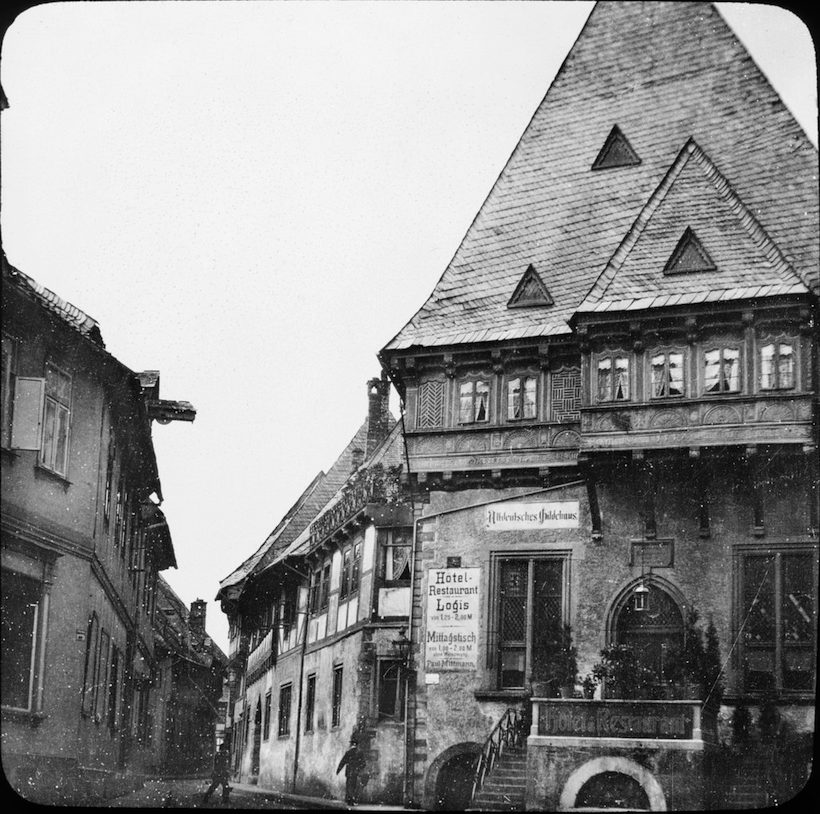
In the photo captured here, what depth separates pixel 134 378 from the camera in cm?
1476

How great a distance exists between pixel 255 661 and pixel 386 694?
4.35 m

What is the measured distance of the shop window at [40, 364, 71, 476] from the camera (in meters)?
13.8

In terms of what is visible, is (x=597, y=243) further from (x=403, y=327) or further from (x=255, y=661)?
(x=255, y=661)

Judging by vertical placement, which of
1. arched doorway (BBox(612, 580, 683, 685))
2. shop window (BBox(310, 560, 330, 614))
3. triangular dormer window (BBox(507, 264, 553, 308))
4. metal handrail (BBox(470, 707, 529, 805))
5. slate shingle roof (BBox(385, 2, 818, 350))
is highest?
slate shingle roof (BBox(385, 2, 818, 350))

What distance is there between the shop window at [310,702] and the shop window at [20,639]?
15.7 ft

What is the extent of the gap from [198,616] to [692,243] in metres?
8.28

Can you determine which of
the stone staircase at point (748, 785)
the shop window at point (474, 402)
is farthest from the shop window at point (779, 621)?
the shop window at point (474, 402)

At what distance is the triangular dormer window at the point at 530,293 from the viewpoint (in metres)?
17.5

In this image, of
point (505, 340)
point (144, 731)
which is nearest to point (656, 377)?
point (505, 340)

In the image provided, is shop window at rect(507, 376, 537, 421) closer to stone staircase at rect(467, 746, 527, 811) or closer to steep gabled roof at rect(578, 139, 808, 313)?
steep gabled roof at rect(578, 139, 808, 313)

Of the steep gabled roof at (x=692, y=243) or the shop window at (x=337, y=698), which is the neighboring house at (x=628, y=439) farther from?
the shop window at (x=337, y=698)

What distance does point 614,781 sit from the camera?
14695 millimetres

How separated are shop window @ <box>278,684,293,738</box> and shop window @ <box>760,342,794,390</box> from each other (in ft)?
24.2

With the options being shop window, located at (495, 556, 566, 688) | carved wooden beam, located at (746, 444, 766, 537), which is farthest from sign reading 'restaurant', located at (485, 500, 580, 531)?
carved wooden beam, located at (746, 444, 766, 537)
